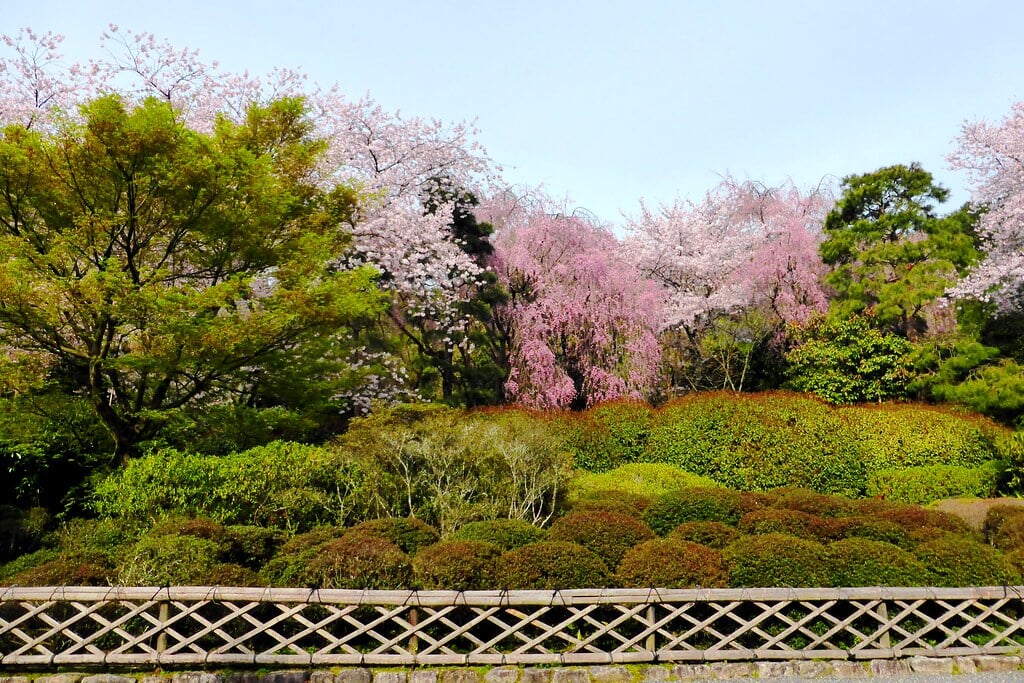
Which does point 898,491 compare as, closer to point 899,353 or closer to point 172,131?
point 899,353

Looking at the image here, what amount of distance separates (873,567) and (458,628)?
3.53 m

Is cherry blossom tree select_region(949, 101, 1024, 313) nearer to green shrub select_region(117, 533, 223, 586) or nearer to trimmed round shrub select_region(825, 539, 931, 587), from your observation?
trimmed round shrub select_region(825, 539, 931, 587)

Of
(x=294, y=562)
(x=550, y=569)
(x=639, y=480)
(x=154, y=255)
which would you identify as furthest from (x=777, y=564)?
(x=154, y=255)

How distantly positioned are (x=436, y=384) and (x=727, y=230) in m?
11.0

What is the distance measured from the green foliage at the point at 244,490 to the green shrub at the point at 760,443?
19.6 ft

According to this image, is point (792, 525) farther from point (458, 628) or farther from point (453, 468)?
point (453, 468)

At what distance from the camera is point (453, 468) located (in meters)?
8.27

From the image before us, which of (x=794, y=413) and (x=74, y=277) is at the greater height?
(x=74, y=277)

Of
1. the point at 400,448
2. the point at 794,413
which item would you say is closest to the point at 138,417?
the point at 400,448

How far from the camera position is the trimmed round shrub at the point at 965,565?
5715mm

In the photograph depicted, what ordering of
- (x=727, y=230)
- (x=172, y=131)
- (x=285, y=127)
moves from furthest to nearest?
(x=727, y=230) < (x=285, y=127) < (x=172, y=131)

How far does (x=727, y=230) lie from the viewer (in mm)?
21266

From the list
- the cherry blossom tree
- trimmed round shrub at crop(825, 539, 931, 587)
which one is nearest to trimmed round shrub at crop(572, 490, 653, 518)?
trimmed round shrub at crop(825, 539, 931, 587)

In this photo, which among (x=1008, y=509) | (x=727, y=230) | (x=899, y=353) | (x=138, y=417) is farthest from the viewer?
(x=727, y=230)
